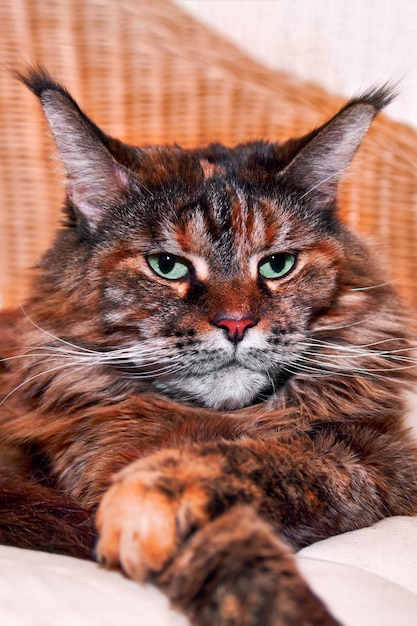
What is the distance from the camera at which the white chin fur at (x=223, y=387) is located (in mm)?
1318

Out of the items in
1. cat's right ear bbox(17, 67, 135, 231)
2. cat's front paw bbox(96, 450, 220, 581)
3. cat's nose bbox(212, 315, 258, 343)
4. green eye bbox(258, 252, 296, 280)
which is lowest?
cat's front paw bbox(96, 450, 220, 581)

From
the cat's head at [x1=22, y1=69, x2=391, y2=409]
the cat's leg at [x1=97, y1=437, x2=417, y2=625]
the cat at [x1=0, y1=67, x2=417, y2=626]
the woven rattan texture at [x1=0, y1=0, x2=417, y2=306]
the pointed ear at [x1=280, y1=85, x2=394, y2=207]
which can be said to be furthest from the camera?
the woven rattan texture at [x1=0, y1=0, x2=417, y2=306]

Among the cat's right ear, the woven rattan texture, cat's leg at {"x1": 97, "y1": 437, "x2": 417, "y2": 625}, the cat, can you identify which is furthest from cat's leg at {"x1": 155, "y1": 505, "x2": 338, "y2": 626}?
the woven rattan texture

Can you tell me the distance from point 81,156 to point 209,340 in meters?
0.44

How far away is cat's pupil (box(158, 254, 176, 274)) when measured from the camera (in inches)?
54.1

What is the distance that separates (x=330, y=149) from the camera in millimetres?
1461

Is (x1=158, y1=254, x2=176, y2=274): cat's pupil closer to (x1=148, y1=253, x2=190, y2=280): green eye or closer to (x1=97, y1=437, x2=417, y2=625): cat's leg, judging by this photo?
(x1=148, y1=253, x2=190, y2=280): green eye

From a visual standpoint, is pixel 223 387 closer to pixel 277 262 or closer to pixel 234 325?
pixel 234 325

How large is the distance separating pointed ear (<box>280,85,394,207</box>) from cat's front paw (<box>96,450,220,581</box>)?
68cm

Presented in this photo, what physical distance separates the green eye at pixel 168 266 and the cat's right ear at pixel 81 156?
0.49 ft

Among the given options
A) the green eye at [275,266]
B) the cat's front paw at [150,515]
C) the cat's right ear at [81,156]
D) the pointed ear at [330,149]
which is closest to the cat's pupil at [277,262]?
the green eye at [275,266]

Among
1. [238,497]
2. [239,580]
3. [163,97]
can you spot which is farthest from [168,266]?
[163,97]

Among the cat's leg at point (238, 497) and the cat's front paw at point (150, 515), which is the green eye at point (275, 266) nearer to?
the cat's leg at point (238, 497)

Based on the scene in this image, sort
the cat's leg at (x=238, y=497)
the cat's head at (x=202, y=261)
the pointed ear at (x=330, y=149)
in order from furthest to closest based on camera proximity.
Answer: the pointed ear at (x=330, y=149) < the cat's head at (x=202, y=261) < the cat's leg at (x=238, y=497)
